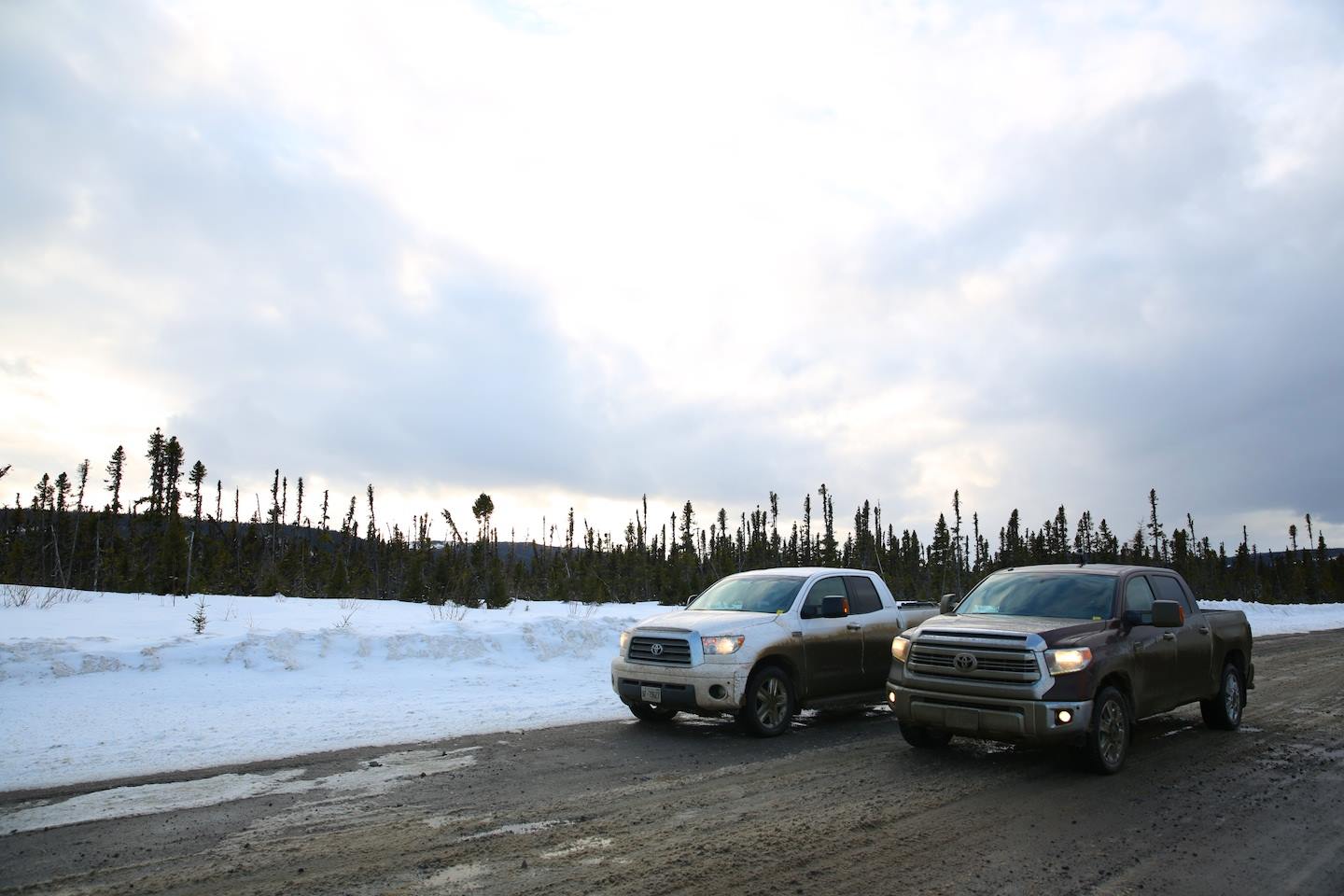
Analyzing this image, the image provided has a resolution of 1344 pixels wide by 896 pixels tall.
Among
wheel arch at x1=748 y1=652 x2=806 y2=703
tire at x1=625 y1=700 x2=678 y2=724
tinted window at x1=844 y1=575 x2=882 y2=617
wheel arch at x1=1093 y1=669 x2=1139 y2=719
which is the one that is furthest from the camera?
tinted window at x1=844 y1=575 x2=882 y2=617

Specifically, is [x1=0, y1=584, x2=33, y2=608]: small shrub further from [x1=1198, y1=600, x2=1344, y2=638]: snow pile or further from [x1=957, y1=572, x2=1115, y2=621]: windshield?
[x1=1198, y1=600, x2=1344, y2=638]: snow pile

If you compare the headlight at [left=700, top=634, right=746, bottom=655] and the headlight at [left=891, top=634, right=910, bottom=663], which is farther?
the headlight at [left=700, top=634, right=746, bottom=655]

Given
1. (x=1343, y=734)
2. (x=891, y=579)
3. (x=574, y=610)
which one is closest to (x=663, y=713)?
(x=1343, y=734)

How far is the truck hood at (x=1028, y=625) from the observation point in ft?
24.6

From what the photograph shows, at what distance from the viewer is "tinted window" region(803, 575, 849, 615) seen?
10.1 m

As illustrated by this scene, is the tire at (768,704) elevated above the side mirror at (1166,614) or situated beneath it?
situated beneath

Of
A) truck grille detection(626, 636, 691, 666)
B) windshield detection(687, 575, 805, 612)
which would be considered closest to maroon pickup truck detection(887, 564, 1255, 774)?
windshield detection(687, 575, 805, 612)

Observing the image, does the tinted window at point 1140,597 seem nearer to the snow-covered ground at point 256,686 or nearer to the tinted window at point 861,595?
the tinted window at point 861,595

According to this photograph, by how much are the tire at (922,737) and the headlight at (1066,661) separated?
1657 millimetres

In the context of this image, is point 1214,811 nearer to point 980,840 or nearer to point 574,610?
point 980,840

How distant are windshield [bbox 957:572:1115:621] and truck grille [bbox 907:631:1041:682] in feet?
3.66

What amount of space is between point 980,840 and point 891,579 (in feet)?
236

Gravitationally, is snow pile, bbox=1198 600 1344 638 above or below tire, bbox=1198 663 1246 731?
below

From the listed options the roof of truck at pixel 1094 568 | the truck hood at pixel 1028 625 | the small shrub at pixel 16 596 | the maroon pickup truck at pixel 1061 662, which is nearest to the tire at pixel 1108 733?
the maroon pickup truck at pixel 1061 662
